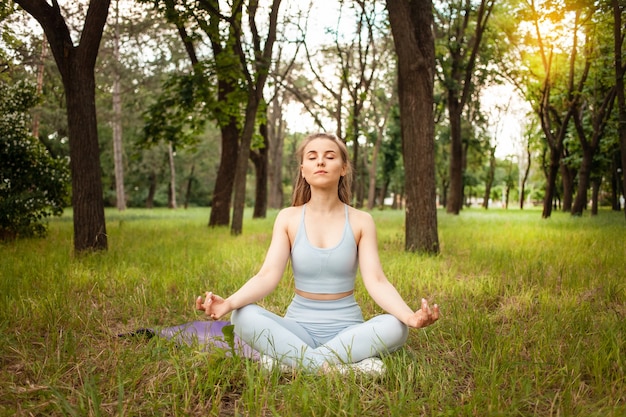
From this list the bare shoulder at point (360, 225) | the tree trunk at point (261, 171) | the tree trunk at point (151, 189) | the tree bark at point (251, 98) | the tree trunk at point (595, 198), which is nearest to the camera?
the bare shoulder at point (360, 225)

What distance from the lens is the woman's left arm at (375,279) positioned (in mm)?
2895

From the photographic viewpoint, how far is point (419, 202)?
7.86 metres

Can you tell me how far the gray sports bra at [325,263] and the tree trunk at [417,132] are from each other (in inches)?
194

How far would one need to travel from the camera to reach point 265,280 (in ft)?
10.3

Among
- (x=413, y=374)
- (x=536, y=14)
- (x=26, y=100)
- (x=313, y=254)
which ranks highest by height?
(x=536, y=14)

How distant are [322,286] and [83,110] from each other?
590 cm

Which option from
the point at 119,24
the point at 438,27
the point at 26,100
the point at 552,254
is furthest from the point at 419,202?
the point at 119,24

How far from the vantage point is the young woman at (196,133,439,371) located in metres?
2.90

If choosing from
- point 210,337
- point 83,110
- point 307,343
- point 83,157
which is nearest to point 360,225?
point 307,343

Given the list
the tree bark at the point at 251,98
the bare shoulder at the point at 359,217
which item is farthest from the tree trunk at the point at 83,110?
the bare shoulder at the point at 359,217

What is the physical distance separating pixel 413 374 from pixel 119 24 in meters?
24.1

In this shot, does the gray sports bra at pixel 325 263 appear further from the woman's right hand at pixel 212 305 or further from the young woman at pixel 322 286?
the woman's right hand at pixel 212 305

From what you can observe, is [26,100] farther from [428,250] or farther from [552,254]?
[552,254]

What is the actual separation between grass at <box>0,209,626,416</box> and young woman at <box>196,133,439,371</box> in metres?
0.18
